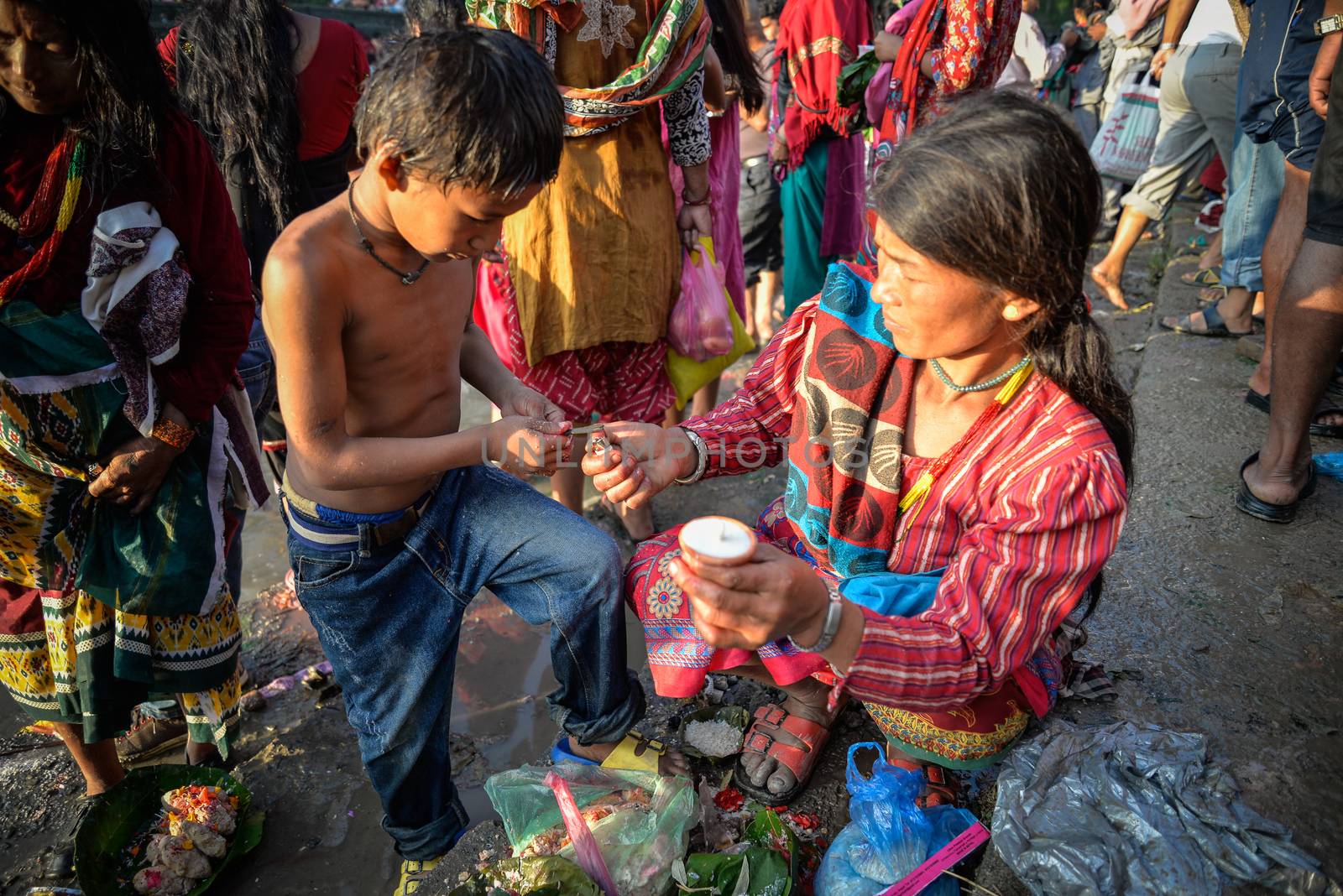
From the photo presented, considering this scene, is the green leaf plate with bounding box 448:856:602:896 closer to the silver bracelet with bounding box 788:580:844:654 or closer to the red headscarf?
the silver bracelet with bounding box 788:580:844:654

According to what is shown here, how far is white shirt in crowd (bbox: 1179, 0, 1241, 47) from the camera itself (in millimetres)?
4699

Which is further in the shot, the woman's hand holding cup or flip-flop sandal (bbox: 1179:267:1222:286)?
flip-flop sandal (bbox: 1179:267:1222:286)

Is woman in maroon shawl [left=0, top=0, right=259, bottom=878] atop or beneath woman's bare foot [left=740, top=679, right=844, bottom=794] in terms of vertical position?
atop

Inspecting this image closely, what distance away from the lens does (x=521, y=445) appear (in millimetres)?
1771

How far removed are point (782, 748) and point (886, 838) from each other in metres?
0.41

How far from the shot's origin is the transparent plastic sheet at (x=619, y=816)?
169 centimetres

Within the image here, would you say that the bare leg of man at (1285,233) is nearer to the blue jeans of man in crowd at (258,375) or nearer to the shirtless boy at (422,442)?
the shirtless boy at (422,442)

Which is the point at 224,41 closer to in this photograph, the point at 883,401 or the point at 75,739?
the point at 75,739

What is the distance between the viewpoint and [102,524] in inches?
80.4

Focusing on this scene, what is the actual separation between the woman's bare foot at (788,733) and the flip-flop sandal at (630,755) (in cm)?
23

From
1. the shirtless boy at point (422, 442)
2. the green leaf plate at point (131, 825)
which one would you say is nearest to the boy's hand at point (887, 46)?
the shirtless boy at point (422, 442)

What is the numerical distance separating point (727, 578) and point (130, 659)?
181cm

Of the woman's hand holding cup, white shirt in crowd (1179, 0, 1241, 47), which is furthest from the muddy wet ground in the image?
white shirt in crowd (1179, 0, 1241, 47)

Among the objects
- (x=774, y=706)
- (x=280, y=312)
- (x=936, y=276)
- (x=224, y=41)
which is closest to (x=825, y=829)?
(x=774, y=706)
